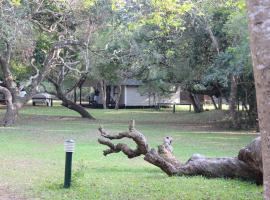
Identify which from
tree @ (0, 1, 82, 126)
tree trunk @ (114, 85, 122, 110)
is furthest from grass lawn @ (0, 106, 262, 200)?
tree trunk @ (114, 85, 122, 110)

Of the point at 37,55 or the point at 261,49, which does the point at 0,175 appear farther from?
the point at 37,55

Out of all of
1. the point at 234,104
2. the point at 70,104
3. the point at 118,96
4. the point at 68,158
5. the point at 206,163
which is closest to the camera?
the point at 68,158

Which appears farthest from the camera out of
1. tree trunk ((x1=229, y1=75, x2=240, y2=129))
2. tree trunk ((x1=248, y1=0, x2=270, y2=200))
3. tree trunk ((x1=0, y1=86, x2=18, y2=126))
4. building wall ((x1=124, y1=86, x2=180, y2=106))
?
building wall ((x1=124, y1=86, x2=180, y2=106))

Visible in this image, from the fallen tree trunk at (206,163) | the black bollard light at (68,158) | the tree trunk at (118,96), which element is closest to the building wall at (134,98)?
the tree trunk at (118,96)

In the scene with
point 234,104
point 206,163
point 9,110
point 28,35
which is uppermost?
point 28,35

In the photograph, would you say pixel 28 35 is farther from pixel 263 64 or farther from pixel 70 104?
pixel 263 64

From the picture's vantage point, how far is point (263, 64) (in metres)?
3.62

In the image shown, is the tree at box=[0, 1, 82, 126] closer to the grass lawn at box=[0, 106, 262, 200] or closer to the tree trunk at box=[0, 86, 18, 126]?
the tree trunk at box=[0, 86, 18, 126]

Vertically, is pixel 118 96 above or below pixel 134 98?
above

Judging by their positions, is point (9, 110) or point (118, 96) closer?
point (9, 110)

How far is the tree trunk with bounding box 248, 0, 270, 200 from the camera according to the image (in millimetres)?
3604

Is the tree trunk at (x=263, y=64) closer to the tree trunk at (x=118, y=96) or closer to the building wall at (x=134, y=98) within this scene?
the tree trunk at (x=118, y=96)

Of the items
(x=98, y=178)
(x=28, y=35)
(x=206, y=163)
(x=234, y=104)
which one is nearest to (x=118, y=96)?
(x=234, y=104)

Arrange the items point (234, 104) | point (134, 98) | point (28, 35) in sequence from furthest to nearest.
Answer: point (134, 98) → point (234, 104) → point (28, 35)
